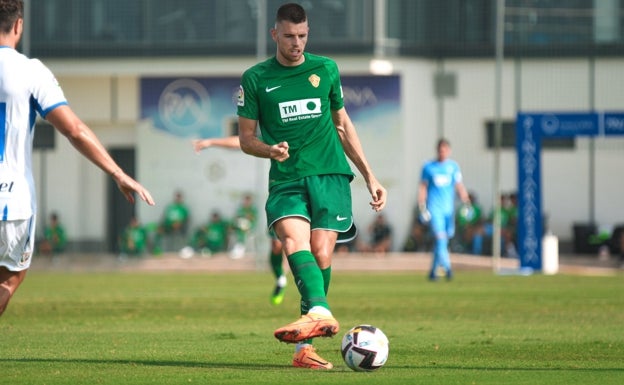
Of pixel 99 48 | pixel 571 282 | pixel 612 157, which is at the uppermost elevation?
pixel 99 48

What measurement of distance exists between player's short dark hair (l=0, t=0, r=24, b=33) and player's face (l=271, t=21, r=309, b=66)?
2.11 meters

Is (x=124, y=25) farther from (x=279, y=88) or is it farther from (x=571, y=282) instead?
(x=279, y=88)

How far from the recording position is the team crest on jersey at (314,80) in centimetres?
1033

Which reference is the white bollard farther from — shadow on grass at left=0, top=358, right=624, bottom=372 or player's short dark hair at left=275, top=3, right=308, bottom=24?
player's short dark hair at left=275, top=3, right=308, bottom=24

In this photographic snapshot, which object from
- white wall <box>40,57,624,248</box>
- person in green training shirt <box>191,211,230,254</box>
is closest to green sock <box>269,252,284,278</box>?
white wall <box>40,57,624,248</box>

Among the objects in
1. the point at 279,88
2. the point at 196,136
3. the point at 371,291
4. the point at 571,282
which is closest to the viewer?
the point at 279,88

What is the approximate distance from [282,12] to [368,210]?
30.5 m

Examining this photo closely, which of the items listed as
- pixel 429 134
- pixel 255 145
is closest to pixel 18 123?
pixel 255 145

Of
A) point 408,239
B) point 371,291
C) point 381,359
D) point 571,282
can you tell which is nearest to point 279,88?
point 381,359

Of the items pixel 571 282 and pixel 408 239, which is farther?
pixel 408 239

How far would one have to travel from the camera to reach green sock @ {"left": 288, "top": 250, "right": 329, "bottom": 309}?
9.70m

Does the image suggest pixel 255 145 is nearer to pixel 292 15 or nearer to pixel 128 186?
pixel 292 15

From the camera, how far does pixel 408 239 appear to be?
39469 millimetres

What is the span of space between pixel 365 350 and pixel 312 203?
1235 mm
